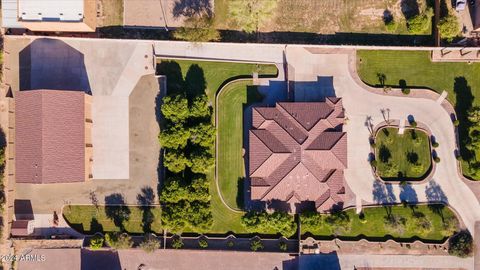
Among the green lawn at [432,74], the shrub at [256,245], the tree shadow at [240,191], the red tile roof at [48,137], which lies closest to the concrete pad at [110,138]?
the red tile roof at [48,137]

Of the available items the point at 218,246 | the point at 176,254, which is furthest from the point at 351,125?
the point at 176,254

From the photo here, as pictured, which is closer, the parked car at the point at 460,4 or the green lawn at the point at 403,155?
the parked car at the point at 460,4

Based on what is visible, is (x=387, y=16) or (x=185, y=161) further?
(x=387, y=16)

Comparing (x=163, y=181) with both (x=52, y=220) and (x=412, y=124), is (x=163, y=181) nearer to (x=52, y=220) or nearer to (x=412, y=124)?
(x=52, y=220)

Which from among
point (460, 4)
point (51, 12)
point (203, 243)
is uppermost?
point (460, 4)

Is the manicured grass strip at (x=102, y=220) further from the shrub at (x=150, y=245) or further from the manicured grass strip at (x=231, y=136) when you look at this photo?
the manicured grass strip at (x=231, y=136)

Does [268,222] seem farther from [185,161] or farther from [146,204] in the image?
[146,204]

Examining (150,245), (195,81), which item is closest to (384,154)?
(195,81)
